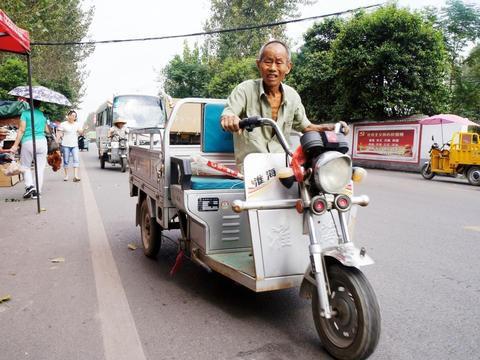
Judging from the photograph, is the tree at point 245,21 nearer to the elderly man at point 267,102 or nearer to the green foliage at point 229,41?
the green foliage at point 229,41

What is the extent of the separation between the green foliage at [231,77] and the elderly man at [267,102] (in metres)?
27.0

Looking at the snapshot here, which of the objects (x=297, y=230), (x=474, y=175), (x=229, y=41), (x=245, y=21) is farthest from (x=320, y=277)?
(x=229, y=41)

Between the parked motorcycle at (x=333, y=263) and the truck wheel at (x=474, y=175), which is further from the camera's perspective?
the truck wheel at (x=474, y=175)

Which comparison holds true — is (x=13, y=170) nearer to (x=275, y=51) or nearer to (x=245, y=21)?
(x=275, y=51)

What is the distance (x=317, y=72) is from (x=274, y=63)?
19226mm

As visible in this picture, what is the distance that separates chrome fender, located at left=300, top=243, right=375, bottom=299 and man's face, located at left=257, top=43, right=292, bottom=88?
136 centimetres

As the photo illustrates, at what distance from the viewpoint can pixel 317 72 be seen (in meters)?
21.5

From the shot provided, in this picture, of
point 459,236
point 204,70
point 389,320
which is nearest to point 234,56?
point 204,70

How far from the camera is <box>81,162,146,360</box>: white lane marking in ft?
8.30

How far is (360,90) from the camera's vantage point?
19312mm

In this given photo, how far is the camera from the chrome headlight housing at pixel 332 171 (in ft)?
7.80

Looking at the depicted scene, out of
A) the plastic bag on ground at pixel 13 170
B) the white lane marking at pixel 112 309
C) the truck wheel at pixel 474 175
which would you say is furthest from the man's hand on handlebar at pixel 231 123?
the truck wheel at pixel 474 175

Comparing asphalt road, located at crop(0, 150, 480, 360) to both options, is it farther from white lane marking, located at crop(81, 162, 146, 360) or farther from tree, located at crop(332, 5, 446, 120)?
tree, located at crop(332, 5, 446, 120)

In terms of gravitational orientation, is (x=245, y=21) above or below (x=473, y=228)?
above
